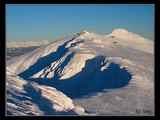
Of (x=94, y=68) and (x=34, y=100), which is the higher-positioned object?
(x=94, y=68)

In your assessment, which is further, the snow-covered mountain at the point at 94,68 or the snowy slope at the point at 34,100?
the snow-covered mountain at the point at 94,68

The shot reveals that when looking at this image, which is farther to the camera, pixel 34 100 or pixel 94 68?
pixel 94 68

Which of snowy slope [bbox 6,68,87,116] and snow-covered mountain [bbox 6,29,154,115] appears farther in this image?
snow-covered mountain [bbox 6,29,154,115]

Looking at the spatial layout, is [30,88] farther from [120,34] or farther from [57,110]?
[120,34]
